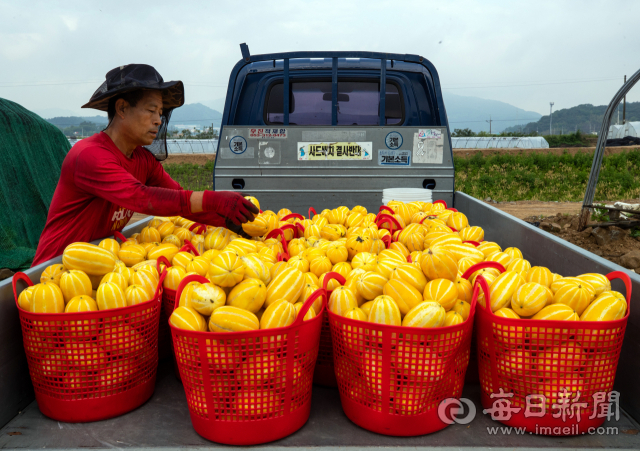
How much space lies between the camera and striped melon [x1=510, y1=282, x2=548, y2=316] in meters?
1.94

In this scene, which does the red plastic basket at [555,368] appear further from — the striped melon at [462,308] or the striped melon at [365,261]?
the striped melon at [365,261]

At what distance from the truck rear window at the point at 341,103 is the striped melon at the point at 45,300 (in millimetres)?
3813

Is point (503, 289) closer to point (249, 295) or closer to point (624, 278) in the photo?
point (624, 278)

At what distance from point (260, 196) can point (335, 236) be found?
6.41 ft

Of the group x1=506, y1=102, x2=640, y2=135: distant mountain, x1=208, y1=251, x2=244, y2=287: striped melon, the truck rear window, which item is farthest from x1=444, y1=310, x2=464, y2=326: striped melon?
x1=506, y1=102, x2=640, y2=135: distant mountain


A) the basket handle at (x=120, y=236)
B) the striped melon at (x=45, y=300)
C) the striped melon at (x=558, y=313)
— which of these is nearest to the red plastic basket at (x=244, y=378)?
the striped melon at (x=45, y=300)

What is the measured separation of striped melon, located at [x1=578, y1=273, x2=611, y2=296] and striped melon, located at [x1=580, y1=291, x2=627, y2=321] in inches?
4.8

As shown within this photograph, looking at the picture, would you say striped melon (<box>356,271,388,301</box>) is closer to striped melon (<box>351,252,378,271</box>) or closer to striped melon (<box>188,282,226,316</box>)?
striped melon (<box>351,252,378,271</box>)

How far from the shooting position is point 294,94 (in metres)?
A: 5.51

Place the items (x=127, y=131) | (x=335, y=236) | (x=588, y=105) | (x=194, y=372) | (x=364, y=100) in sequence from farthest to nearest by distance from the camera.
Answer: (x=588, y=105) < (x=364, y=100) < (x=335, y=236) < (x=127, y=131) < (x=194, y=372)

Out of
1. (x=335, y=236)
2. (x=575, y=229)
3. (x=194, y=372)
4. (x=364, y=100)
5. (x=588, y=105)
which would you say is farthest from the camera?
(x=588, y=105)

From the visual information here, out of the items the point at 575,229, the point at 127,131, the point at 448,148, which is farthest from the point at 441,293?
the point at 575,229

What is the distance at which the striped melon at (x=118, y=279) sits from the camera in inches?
84.2

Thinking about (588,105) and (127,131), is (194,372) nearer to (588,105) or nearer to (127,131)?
(127,131)
